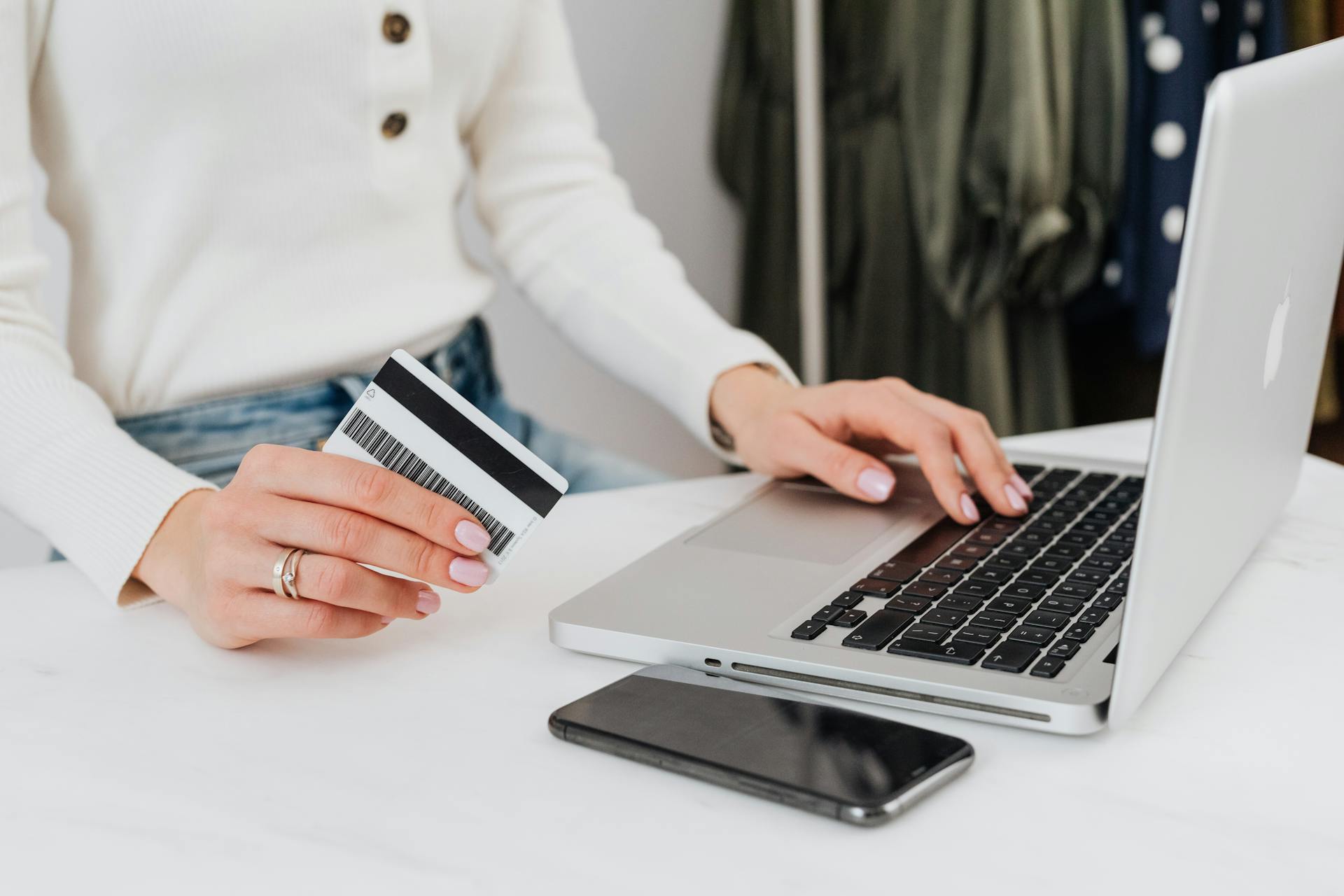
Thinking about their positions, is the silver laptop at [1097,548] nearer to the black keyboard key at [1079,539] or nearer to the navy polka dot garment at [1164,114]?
the black keyboard key at [1079,539]

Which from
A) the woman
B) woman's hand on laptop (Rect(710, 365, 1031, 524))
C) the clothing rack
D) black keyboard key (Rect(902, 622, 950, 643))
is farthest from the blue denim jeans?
the clothing rack

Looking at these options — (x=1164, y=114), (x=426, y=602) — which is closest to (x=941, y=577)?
(x=426, y=602)

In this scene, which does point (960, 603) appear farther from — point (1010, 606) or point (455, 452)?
point (455, 452)

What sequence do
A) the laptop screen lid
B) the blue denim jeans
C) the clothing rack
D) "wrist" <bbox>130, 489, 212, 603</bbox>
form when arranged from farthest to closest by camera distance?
the clothing rack
the blue denim jeans
"wrist" <bbox>130, 489, 212, 603</bbox>
the laptop screen lid

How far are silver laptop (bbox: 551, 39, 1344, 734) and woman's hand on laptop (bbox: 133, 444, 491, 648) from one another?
0.21 feet

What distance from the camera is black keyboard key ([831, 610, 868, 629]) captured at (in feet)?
1.66

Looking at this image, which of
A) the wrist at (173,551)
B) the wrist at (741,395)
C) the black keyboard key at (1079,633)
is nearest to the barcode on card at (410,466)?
the wrist at (173,551)

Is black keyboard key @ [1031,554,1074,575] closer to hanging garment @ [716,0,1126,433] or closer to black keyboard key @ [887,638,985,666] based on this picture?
black keyboard key @ [887,638,985,666]

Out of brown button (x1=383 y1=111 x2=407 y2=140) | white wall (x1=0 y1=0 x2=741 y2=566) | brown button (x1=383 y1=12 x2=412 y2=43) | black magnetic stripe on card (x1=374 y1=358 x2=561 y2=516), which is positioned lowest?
white wall (x1=0 y1=0 x2=741 y2=566)

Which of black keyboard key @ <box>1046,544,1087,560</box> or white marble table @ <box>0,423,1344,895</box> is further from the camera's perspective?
black keyboard key @ <box>1046,544,1087,560</box>

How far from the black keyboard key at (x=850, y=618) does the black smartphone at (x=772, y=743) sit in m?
0.04

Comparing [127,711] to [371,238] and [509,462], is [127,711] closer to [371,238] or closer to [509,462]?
[509,462]

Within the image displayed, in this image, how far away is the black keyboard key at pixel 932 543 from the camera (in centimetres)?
59

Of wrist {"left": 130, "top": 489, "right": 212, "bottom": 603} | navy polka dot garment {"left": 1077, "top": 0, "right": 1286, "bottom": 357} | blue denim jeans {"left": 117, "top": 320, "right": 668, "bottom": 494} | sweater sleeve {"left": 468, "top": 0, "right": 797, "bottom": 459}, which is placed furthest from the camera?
navy polka dot garment {"left": 1077, "top": 0, "right": 1286, "bottom": 357}
